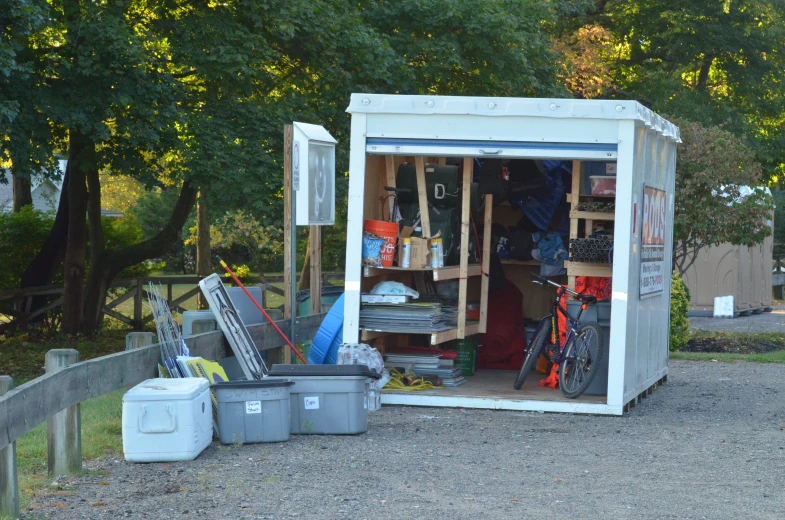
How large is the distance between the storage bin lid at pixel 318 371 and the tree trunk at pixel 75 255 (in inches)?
466

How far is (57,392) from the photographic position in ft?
19.4

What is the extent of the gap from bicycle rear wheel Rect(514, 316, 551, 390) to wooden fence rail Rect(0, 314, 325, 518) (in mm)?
2876

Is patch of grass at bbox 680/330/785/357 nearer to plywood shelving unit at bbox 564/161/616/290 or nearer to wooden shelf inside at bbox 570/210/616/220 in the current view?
plywood shelving unit at bbox 564/161/616/290

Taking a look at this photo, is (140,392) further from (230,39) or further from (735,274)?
(735,274)

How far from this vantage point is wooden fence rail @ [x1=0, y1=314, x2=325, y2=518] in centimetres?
514

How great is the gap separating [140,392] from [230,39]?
9009 millimetres

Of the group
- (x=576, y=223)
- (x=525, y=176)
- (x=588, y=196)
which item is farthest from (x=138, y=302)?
(x=576, y=223)

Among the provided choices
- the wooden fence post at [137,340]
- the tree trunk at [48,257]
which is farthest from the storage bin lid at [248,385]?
the tree trunk at [48,257]

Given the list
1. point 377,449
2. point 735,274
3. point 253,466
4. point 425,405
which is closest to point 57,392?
point 253,466

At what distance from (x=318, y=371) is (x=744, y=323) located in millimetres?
15564

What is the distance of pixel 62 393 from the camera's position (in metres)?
6.00

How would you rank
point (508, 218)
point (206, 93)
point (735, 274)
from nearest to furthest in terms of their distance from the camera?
point (508, 218) < point (206, 93) < point (735, 274)

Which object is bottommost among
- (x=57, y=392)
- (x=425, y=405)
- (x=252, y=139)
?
(x=425, y=405)

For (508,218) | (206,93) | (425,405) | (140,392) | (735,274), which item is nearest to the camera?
(140,392)
